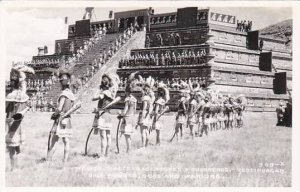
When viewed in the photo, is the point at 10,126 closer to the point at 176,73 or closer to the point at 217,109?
the point at 217,109

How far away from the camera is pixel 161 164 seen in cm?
1034

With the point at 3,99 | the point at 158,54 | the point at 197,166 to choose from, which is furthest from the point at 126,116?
the point at 158,54

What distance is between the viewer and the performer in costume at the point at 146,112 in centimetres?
1065

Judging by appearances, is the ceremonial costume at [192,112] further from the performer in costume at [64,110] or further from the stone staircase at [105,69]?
the stone staircase at [105,69]

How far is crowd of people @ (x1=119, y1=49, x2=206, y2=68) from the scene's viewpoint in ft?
51.4

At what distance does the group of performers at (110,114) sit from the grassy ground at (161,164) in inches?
8.9

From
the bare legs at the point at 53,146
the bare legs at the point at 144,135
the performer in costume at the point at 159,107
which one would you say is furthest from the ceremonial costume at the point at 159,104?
the bare legs at the point at 53,146

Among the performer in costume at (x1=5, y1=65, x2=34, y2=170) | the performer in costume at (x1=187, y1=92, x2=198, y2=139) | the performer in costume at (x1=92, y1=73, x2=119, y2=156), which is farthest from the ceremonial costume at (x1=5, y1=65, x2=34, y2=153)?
the performer in costume at (x1=187, y1=92, x2=198, y2=139)

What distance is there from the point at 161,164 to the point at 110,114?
1.32 meters

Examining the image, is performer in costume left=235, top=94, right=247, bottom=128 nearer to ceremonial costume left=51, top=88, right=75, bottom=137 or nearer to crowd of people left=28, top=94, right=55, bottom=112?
ceremonial costume left=51, top=88, right=75, bottom=137

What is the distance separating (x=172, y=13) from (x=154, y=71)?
317cm

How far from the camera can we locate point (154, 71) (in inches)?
637

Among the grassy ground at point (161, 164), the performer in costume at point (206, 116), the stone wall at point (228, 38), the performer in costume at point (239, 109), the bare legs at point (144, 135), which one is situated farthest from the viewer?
the stone wall at point (228, 38)

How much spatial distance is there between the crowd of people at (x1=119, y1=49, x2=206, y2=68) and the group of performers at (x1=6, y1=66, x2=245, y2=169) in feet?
10.6
